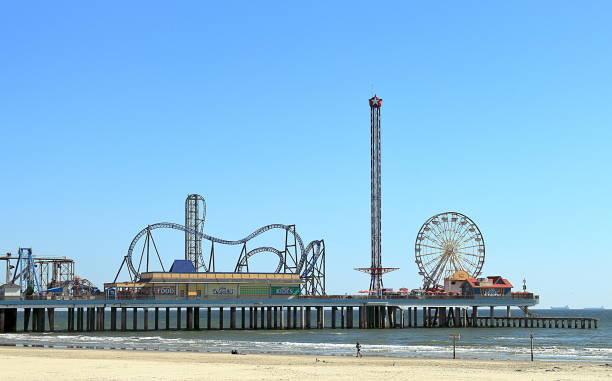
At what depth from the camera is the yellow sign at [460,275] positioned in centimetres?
10719

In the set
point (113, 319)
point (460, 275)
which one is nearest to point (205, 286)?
point (113, 319)

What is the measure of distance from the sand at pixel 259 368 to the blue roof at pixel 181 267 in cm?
4011

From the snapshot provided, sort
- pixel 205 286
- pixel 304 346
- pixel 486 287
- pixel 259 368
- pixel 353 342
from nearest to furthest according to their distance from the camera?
pixel 259 368 → pixel 304 346 → pixel 353 342 → pixel 205 286 → pixel 486 287

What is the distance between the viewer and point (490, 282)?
347 feet

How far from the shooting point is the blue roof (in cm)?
9747

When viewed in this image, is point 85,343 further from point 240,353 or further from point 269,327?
point 269,327

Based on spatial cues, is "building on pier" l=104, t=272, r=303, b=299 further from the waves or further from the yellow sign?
the yellow sign


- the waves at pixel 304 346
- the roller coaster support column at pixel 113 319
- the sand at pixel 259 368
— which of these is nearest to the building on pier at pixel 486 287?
the waves at pixel 304 346

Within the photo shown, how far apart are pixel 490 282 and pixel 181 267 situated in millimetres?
37071

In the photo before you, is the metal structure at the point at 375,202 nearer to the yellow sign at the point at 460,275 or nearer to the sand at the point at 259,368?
the yellow sign at the point at 460,275

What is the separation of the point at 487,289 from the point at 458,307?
4.73 m

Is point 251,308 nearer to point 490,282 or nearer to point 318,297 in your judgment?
point 318,297

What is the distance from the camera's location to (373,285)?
10700 centimetres

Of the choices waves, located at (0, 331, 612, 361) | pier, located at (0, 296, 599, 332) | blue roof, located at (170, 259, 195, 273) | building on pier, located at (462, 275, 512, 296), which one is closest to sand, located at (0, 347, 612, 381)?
waves, located at (0, 331, 612, 361)
